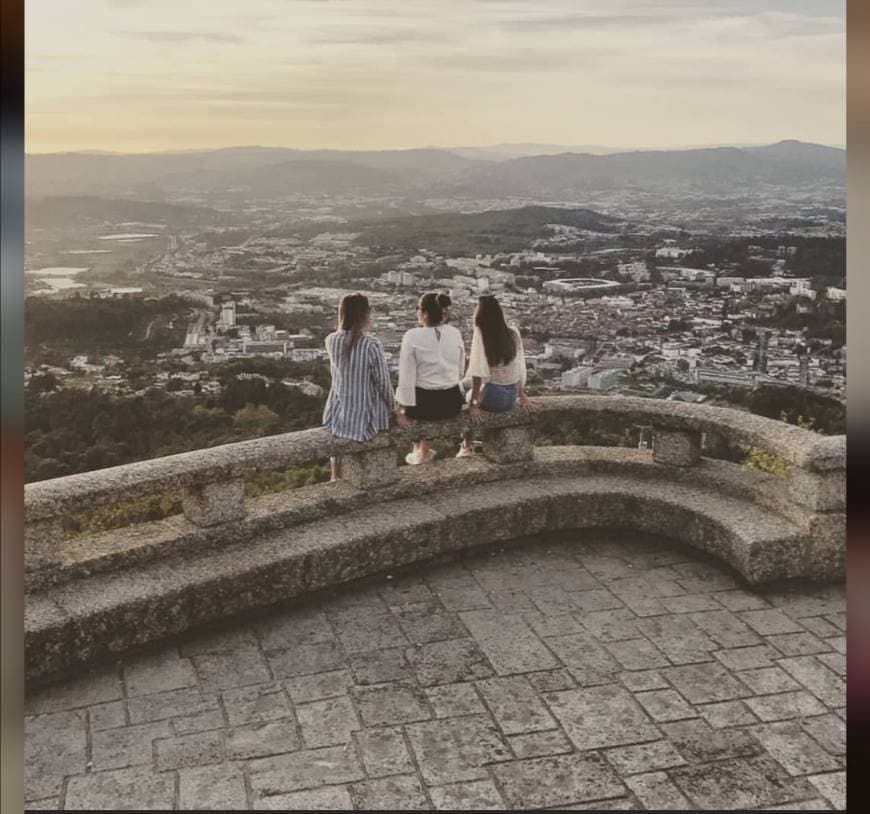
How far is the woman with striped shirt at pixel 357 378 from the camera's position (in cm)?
514

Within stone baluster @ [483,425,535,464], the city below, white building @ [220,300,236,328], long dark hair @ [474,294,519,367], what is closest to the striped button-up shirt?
the city below

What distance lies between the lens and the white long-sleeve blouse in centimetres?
552

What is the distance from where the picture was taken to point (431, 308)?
223 inches

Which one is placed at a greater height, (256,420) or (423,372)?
(423,372)

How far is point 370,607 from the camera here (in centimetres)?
485

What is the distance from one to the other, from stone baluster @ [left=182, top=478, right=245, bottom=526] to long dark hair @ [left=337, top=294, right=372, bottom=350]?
1.03 metres

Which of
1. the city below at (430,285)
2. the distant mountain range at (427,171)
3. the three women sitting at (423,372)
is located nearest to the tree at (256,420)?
the city below at (430,285)

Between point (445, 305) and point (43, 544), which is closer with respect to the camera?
point (43, 544)

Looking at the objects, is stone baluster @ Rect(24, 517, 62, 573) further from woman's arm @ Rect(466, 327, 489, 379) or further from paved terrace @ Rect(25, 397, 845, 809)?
woman's arm @ Rect(466, 327, 489, 379)

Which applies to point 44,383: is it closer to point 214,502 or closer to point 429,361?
point 214,502

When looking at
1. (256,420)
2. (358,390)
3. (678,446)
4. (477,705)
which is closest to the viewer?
(477,705)

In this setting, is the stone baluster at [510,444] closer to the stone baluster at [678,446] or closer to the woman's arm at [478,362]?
the woman's arm at [478,362]

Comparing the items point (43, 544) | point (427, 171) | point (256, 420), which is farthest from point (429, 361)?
point (427, 171)

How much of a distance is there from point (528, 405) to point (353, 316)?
116 centimetres
